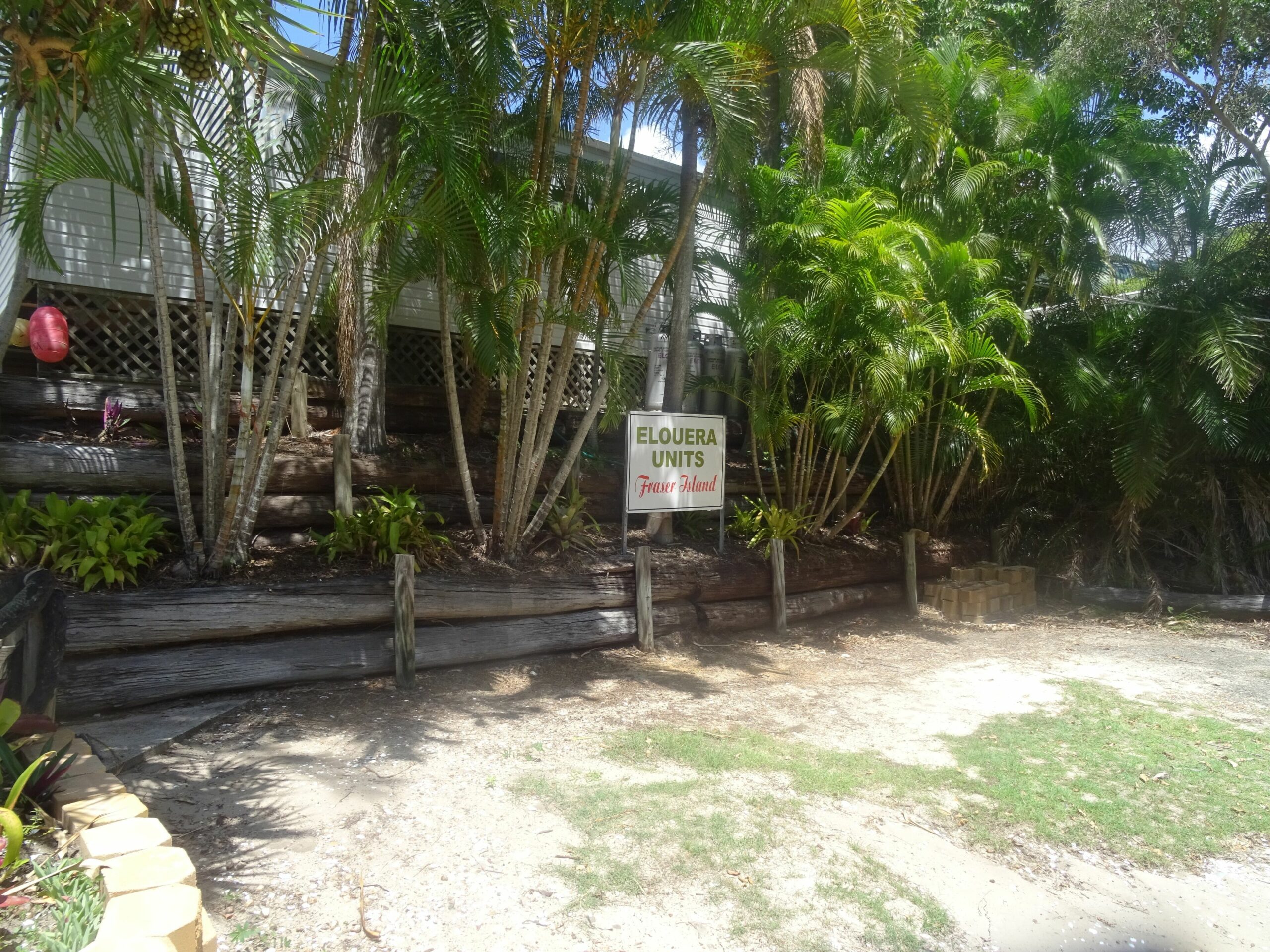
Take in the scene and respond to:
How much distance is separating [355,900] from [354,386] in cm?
572

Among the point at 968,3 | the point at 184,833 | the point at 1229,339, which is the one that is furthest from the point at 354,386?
the point at 968,3

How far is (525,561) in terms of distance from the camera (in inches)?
309

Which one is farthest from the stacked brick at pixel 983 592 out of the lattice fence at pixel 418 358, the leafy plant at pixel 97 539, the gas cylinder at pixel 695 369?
the leafy plant at pixel 97 539

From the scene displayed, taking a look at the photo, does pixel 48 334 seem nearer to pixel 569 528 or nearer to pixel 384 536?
pixel 384 536

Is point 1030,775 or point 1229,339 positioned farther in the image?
point 1229,339

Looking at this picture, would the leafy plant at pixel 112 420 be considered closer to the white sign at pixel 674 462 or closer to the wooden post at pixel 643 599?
the white sign at pixel 674 462

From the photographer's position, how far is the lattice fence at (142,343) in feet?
26.5

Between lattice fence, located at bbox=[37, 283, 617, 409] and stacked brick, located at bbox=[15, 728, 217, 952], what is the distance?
18.2ft

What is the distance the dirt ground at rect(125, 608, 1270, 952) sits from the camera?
3.51 m

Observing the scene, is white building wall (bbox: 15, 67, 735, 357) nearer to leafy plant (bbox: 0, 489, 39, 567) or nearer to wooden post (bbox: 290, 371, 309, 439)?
wooden post (bbox: 290, 371, 309, 439)

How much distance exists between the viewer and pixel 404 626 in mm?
6332

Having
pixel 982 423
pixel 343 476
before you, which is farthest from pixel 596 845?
pixel 982 423

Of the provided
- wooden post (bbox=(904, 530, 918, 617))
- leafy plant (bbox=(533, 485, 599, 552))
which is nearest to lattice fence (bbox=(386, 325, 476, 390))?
leafy plant (bbox=(533, 485, 599, 552))

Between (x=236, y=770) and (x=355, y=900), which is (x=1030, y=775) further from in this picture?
(x=236, y=770)
